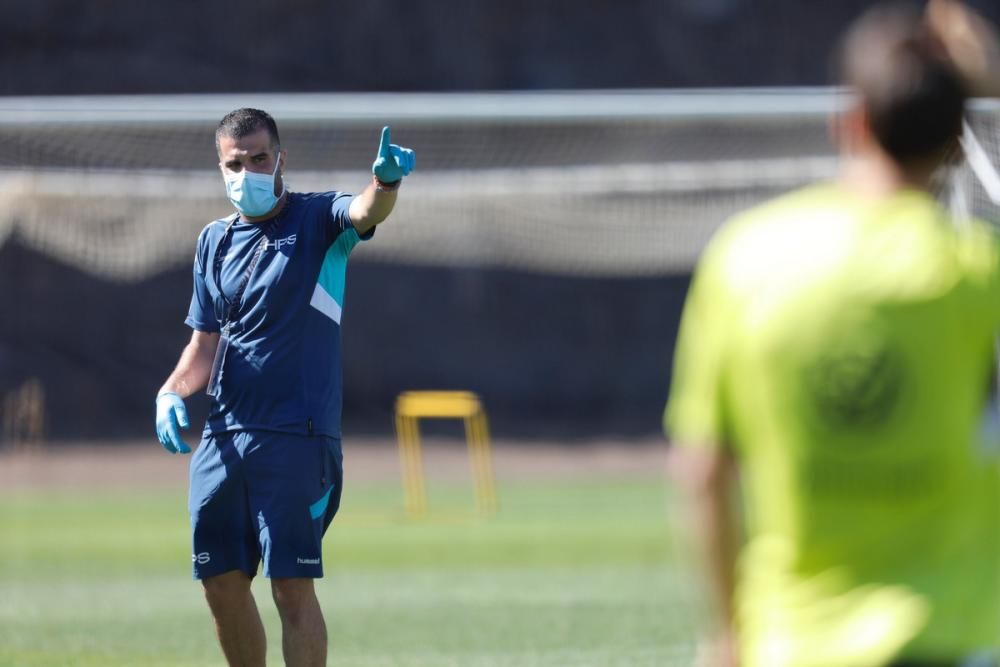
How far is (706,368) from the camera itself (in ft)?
8.61

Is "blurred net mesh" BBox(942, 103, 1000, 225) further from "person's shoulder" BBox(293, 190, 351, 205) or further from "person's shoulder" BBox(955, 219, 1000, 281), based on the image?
"person's shoulder" BBox(955, 219, 1000, 281)

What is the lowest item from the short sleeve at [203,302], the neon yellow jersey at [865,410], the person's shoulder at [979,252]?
the neon yellow jersey at [865,410]

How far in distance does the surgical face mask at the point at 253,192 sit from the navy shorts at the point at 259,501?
811 mm

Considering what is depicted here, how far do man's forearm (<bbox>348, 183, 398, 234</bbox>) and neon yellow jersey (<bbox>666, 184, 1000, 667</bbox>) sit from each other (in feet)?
11.2

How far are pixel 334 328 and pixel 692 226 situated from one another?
16.4 m

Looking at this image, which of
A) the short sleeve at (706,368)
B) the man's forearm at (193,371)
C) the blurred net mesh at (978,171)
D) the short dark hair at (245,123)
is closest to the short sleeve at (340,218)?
the short dark hair at (245,123)

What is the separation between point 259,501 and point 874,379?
3738 millimetres

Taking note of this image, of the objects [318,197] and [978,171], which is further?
[978,171]

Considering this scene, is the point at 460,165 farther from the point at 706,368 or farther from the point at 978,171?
the point at 706,368

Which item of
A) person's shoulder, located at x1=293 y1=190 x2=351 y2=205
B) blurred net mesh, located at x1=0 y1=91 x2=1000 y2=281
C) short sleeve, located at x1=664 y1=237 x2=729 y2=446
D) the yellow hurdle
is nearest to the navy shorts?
person's shoulder, located at x1=293 y1=190 x2=351 y2=205

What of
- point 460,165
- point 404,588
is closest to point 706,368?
point 404,588

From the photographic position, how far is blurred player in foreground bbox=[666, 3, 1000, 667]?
8.23 ft

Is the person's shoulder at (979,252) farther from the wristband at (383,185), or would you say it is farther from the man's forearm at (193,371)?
the man's forearm at (193,371)

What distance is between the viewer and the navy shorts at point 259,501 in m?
5.89
